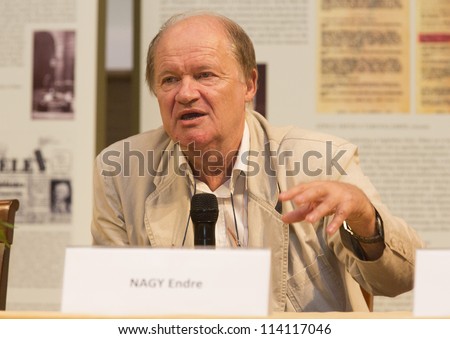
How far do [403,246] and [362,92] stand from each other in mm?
1464

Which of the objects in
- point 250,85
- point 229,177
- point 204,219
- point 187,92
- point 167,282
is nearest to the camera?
point 167,282

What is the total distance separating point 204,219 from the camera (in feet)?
4.08

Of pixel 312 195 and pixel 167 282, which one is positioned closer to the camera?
pixel 167 282

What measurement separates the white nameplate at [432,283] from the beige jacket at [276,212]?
0.52 m

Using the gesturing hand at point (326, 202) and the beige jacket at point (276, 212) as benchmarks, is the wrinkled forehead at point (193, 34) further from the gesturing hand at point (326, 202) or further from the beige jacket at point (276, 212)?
the gesturing hand at point (326, 202)

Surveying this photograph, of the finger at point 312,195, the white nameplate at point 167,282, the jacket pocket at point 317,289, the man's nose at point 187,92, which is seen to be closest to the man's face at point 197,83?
the man's nose at point 187,92

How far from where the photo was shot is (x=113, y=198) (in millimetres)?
1874

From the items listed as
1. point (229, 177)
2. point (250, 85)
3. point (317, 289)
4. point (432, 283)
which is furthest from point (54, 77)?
point (432, 283)

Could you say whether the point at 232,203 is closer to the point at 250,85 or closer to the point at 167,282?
the point at 250,85

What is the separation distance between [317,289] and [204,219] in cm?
60

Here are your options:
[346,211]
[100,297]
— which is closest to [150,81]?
[346,211]

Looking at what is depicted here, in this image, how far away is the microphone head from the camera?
48.9 inches
